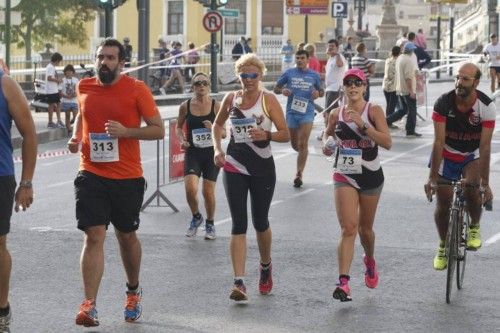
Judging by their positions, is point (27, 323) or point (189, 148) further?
point (189, 148)

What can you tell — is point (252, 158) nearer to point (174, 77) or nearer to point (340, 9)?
point (174, 77)

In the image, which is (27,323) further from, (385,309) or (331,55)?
(331,55)

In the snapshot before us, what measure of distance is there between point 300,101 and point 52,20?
136 ft

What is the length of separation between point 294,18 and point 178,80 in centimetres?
4215

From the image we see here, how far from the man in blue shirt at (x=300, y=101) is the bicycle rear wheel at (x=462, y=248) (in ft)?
24.8

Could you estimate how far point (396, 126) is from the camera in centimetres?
2948

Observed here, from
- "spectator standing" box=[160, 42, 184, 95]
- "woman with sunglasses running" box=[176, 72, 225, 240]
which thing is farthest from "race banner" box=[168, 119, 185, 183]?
"spectator standing" box=[160, 42, 184, 95]

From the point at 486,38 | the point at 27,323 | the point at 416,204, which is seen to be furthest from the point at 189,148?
the point at 486,38

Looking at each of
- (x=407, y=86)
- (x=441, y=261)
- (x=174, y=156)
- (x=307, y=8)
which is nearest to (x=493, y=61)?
(x=407, y=86)

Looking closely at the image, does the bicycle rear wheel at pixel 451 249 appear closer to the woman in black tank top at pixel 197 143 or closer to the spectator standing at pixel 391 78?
the woman in black tank top at pixel 197 143

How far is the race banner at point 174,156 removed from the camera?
16.7 metres

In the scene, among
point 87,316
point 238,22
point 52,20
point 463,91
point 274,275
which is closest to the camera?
point 87,316

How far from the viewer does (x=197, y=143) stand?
47.9 feet

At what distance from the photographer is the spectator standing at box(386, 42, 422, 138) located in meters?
27.0
